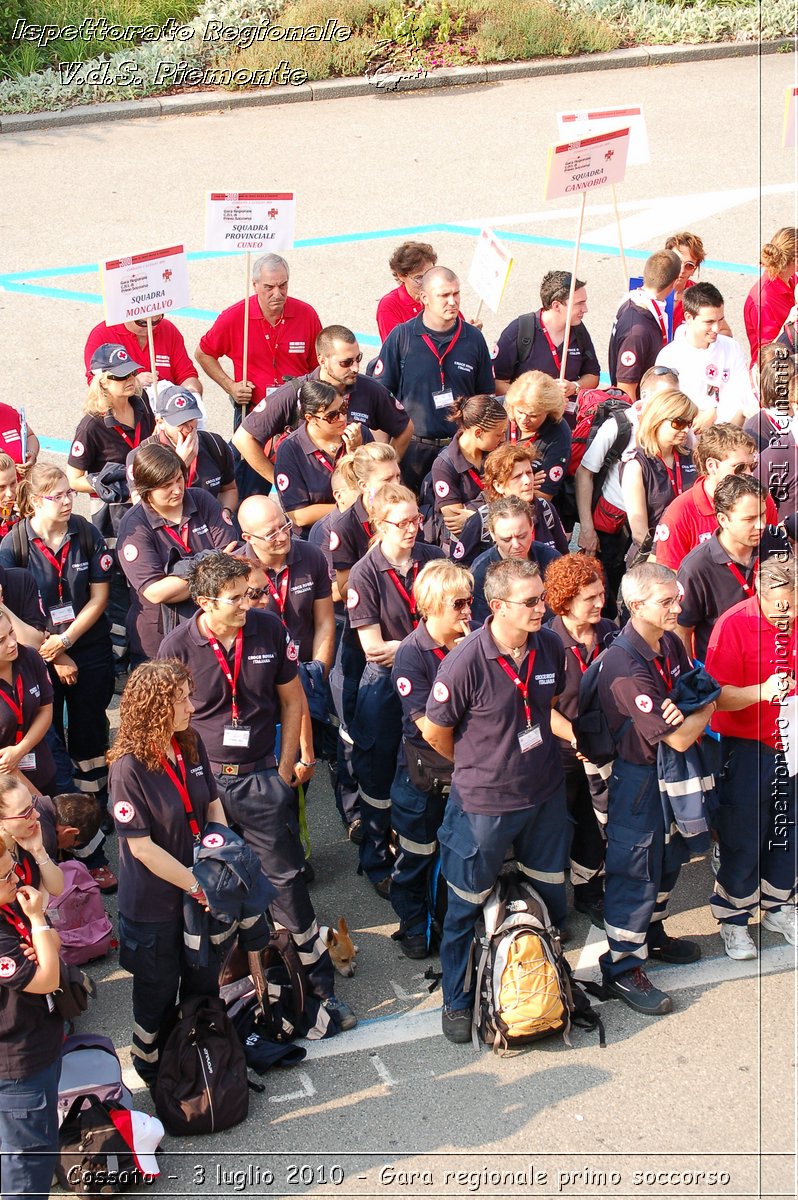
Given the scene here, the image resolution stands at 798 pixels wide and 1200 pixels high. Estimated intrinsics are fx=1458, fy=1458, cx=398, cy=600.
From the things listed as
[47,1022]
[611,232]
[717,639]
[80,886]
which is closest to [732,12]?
[611,232]

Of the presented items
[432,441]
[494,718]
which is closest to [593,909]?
[494,718]

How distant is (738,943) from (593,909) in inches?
28.1

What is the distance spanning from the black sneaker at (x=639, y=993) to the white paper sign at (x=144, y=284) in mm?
4843

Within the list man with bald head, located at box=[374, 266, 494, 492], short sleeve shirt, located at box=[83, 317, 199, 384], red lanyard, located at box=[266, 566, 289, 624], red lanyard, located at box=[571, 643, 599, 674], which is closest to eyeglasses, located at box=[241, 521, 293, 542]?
red lanyard, located at box=[266, 566, 289, 624]

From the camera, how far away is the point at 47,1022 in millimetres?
5285

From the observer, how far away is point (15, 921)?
521 centimetres

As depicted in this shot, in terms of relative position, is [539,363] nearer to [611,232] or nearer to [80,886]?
[80,886]

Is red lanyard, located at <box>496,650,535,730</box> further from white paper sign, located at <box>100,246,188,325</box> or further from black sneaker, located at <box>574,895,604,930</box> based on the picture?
white paper sign, located at <box>100,246,188,325</box>

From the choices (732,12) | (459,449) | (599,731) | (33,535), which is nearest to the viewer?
(599,731)

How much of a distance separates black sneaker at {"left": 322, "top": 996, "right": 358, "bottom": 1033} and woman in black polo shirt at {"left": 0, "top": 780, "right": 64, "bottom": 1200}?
1.42m

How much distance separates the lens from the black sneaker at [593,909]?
7133 mm

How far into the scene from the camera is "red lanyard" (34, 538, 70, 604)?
7383 mm

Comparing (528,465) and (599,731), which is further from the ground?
(528,465)

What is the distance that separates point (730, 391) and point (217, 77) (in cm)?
1115
